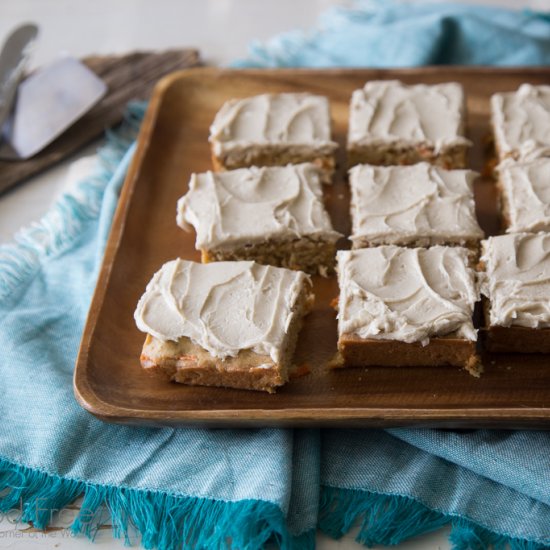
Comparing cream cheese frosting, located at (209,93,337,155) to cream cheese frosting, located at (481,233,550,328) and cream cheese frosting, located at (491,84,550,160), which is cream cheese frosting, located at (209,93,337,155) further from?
cream cheese frosting, located at (481,233,550,328)

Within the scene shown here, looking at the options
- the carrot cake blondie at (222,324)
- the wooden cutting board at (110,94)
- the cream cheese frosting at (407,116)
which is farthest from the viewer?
the wooden cutting board at (110,94)

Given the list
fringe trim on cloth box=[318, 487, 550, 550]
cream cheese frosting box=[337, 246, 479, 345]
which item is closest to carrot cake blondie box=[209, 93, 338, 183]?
cream cheese frosting box=[337, 246, 479, 345]

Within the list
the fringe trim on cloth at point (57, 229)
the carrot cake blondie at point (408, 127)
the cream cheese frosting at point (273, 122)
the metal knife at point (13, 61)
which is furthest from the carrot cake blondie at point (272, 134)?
the metal knife at point (13, 61)

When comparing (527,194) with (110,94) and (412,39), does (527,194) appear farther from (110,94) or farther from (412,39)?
(110,94)

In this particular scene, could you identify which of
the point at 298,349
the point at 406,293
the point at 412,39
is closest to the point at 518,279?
the point at 406,293

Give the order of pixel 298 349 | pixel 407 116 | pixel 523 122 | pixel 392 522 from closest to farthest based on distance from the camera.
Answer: pixel 392 522, pixel 298 349, pixel 523 122, pixel 407 116

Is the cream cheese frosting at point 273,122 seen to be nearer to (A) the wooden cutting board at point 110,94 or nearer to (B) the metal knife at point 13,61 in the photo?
(A) the wooden cutting board at point 110,94
